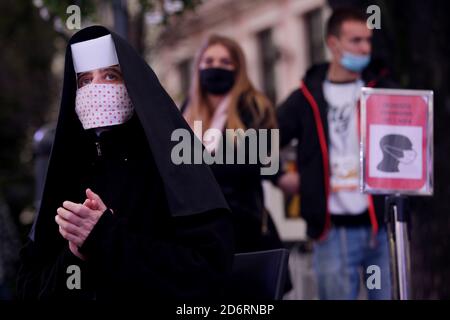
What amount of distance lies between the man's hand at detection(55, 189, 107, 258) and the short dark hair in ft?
9.23

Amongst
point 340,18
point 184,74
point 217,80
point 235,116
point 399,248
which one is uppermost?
point 184,74

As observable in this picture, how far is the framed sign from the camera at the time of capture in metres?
4.57

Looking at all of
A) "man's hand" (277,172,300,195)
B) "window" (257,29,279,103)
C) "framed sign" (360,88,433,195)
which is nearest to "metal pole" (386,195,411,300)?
"framed sign" (360,88,433,195)

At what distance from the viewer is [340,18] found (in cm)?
586

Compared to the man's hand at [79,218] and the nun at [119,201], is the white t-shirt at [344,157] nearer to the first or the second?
the nun at [119,201]

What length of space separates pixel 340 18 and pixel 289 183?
1.01m

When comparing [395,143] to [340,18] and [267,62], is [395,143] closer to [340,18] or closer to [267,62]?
[340,18]

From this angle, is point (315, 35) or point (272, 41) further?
point (272, 41)

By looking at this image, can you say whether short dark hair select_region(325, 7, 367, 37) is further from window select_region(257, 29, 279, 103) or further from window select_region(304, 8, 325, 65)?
window select_region(257, 29, 279, 103)

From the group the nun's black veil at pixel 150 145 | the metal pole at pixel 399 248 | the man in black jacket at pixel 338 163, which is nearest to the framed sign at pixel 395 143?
the metal pole at pixel 399 248

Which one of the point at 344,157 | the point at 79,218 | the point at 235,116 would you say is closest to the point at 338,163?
the point at 344,157

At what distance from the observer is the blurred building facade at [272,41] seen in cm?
2258
